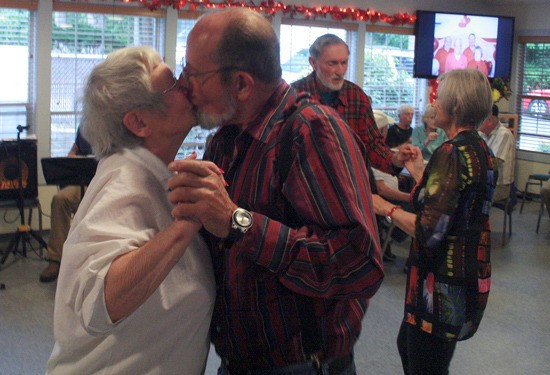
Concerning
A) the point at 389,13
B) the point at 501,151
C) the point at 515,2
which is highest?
the point at 515,2

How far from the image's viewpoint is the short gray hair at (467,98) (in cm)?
241

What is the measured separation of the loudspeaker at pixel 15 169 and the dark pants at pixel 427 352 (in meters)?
4.25

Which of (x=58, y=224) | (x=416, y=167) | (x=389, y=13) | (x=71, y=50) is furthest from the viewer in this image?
(x=389, y=13)

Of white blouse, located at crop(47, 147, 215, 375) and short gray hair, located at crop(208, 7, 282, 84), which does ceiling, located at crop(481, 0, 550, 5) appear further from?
white blouse, located at crop(47, 147, 215, 375)

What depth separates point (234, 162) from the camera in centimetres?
141

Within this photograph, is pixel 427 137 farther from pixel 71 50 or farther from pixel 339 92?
pixel 71 50

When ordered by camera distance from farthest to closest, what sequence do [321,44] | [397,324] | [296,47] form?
[296,47], [397,324], [321,44]

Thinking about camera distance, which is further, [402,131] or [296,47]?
[296,47]

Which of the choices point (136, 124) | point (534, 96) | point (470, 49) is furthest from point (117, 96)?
point (534, 96)

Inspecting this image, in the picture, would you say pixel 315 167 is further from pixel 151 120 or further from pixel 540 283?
pixel 540 283

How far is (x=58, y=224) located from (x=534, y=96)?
282 inches

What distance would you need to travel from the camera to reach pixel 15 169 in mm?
5648

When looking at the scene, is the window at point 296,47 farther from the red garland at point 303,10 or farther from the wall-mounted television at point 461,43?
the wall-mounted television at point 461,43

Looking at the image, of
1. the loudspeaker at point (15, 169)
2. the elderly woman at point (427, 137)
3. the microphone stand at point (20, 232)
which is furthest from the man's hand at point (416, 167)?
the loudspeaker at point (15, 169)
